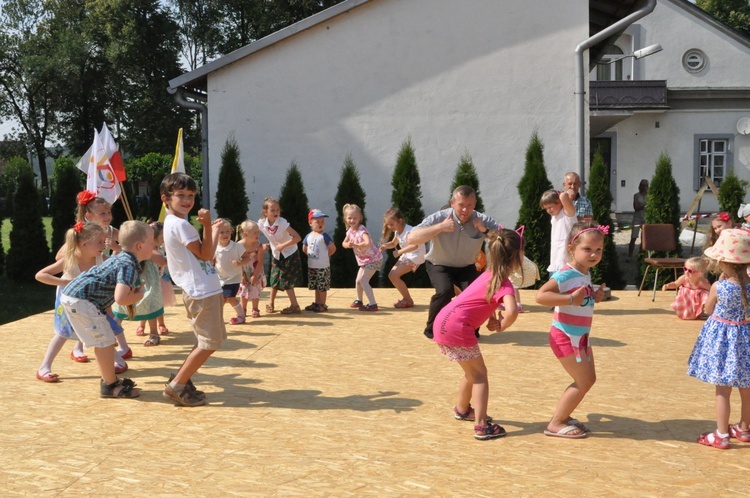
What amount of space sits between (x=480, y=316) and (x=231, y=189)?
457 inches

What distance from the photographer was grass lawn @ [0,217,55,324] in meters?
14.1

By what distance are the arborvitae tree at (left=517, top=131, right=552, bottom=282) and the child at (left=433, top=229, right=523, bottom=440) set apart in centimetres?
1043

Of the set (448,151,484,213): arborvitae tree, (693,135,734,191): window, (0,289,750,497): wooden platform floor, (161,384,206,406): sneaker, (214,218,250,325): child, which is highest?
(693,135,734,191): window

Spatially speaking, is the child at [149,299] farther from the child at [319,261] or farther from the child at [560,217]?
the child at [560,217]

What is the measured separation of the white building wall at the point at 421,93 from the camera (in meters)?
16.4

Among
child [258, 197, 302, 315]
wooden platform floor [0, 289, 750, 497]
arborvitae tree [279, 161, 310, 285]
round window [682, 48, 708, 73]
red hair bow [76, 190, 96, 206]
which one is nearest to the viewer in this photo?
wooden platform floor [0, 289, 750, 497]

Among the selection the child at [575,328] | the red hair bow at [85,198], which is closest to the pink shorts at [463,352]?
the child at [575,328]

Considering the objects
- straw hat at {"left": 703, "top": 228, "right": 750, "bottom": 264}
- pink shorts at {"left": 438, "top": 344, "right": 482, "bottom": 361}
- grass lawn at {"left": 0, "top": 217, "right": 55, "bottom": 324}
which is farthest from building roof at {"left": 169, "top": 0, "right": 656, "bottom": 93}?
straw hat at {"left": 703, "top": 228, "right": 750, "bottom": 264}

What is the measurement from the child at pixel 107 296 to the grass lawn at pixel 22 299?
773cm

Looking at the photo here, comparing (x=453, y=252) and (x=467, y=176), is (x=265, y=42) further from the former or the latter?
(x=453, y=252)

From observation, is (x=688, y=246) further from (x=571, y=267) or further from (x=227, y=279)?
(x=571, y=267)

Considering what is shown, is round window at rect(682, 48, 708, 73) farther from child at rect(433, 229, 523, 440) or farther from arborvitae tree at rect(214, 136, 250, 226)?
child at rect(433, 229, 523, 440)

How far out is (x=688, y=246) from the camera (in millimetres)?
20828

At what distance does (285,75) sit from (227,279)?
793 cm
